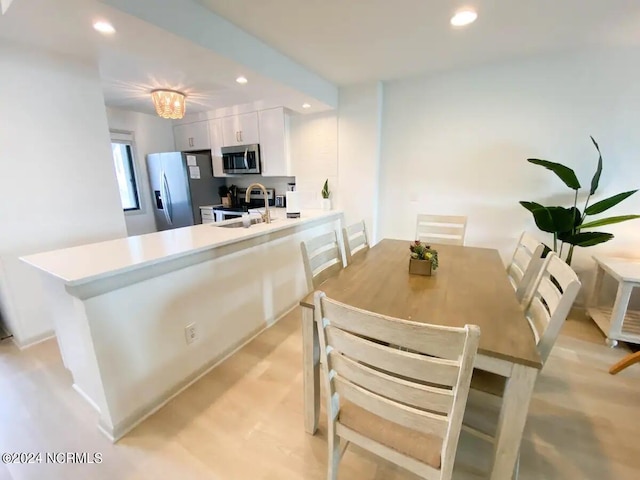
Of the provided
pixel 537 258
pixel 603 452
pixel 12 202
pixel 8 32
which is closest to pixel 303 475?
pixel 603 452

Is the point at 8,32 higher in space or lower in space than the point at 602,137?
higher

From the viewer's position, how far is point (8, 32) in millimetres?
1792

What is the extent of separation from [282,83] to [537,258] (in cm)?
234

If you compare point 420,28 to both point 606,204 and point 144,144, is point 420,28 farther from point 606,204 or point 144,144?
point 144,144

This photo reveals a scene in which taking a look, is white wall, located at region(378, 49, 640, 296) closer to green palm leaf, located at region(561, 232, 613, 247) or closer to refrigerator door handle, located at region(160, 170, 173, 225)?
green palm leaf, located at region(561, 232, 613, 247)

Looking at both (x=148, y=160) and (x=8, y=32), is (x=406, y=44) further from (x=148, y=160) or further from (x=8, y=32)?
(x=148, y=160)

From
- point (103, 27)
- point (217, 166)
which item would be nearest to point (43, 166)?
point (103, 27)

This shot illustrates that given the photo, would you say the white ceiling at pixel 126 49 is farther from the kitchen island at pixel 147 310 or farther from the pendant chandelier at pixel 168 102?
the kitchen island at pixel 147 310

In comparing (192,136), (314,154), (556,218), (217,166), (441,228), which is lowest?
(441,228)

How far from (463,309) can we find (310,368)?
2.47ft

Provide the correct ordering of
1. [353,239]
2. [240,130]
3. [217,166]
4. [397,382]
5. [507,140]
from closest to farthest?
[397,382] → [353,239] → [507,140] → [240,130] → [217,166]

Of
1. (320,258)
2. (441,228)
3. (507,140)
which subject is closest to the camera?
(320,258)

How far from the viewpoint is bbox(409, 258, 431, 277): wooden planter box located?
5.21 ft

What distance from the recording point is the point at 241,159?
4113 millimetres
